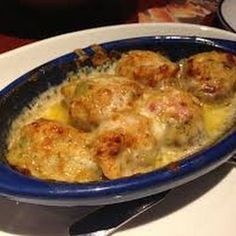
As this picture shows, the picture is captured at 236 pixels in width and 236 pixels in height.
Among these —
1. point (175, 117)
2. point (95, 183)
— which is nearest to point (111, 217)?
point (95, 183)

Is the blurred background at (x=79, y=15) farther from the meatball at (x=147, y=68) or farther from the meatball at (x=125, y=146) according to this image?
the meatball at (x=125, y=146)

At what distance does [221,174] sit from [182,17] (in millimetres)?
651

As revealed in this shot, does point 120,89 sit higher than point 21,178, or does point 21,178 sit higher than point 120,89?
point 120,89

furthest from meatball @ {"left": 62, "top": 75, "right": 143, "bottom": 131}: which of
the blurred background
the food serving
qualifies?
the blurred background

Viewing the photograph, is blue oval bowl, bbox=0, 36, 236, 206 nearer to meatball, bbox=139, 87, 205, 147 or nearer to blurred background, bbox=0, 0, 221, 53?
meatball, bbox=139, 87, 205, 147

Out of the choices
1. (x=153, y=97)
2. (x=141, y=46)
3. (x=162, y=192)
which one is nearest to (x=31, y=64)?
(x=141, y=46)

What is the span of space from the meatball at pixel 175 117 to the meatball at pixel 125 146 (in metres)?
0.02

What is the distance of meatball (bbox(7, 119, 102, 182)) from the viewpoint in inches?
33.1

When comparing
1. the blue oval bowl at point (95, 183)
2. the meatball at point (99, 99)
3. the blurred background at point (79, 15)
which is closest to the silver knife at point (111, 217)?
the blue oval bowl at point (95, 183)

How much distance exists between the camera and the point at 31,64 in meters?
1.22

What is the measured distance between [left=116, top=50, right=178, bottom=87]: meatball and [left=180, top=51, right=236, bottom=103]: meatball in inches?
1.3

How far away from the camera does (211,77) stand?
98 centimetres

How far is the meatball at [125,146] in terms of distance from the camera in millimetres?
833

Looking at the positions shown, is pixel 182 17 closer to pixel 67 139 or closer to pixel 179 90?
pixel 179 90
